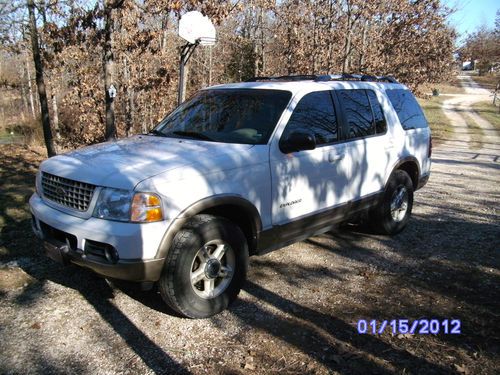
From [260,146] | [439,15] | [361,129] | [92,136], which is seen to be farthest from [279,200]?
[439,15]

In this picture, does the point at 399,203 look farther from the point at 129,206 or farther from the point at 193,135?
the point at 129,206

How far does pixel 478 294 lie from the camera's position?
4.08 meters

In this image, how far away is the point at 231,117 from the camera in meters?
4.22

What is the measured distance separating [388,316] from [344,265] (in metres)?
1.12

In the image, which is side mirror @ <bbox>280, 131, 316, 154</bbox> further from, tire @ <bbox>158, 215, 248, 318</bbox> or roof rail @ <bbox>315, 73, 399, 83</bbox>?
roof rail @ <bbox>315, 73, 399, 83</bbox>

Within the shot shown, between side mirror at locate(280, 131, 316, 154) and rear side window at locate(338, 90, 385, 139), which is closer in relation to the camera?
side mirror at locate(280, 131, 316, 154)

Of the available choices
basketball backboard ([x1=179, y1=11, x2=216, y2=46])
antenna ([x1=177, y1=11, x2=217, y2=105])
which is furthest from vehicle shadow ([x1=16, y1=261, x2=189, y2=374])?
basketball backboard ([x1=179, y1=11, x2=216, y2=46])

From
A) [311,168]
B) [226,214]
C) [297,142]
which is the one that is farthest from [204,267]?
[311,168]

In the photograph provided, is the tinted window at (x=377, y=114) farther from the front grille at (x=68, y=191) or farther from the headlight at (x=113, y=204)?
the front grille at (x=68, y=191)

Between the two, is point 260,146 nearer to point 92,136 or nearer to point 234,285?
point 234,285

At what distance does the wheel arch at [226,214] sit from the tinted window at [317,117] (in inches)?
33.4

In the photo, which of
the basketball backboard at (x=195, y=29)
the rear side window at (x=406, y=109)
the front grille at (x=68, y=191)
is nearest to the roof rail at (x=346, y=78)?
the rear side window at (x=406, y=109)

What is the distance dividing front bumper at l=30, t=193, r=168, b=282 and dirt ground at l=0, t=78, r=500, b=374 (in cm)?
58

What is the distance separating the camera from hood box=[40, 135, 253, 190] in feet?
10.5
